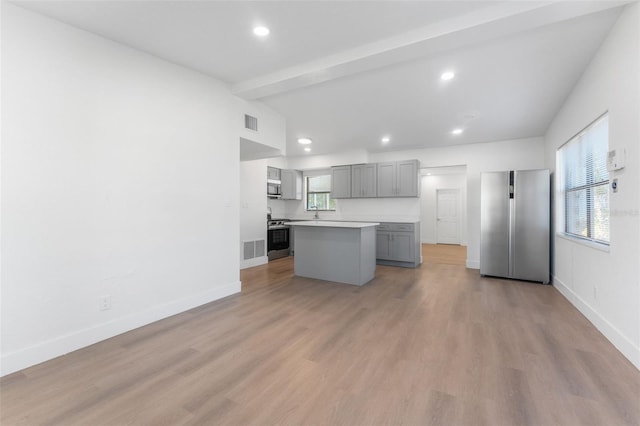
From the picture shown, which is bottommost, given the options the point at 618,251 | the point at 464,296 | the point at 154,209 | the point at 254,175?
the point at 464,296

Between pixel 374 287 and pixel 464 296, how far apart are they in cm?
126

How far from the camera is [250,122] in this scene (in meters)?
4.04

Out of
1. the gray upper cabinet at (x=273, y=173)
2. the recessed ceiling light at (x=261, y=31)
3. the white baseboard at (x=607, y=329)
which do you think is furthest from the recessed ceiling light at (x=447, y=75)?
the gray upper cabinet at (x=273, y=173)

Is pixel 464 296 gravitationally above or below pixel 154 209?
below

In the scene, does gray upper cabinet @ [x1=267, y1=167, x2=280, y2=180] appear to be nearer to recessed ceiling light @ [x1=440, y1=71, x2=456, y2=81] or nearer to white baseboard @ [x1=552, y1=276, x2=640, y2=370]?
recessed ceiling light @ [x1=440, y1=71, x2=456, y2=81]

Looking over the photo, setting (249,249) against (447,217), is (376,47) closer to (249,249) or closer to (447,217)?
(249,249)

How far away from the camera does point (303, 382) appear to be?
1.93 m

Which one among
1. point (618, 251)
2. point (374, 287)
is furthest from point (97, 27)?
point (618, 251)

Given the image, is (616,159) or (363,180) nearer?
(616,159)

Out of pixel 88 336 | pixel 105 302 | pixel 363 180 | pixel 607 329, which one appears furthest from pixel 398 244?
pixel 88 336

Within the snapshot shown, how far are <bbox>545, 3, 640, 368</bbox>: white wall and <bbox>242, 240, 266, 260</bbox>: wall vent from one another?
5.28m

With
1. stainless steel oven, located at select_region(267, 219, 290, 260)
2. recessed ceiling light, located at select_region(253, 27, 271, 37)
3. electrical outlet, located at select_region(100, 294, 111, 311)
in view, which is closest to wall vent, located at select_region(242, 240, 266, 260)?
stainless steel oven, located at select_region(267, 219, 290, 260)

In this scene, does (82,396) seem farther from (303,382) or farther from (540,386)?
(540,386)

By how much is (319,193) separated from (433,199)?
455cm
